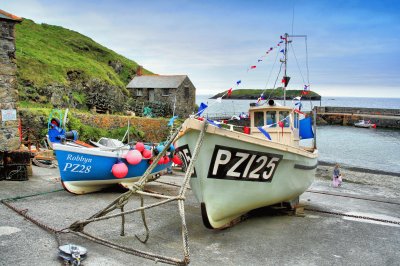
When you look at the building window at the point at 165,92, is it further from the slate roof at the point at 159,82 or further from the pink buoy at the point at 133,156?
the pink buoy at the point at 133,156

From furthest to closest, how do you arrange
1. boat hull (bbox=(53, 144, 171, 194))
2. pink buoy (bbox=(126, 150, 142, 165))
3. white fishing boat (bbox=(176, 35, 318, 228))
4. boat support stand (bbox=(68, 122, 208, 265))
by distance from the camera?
pink buoy (bbox=(126, 150, 142, 165)) < boat hull (bbox=(53, 144, 171, 194)) < white fishing boat (bbox=(176, 35, 318, 228)) < boat support stand (bbox=(68, 122, 208, 265))

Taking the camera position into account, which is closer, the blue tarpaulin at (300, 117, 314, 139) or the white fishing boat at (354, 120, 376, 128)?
the blue tarpaulin at (300, 117, 314, 139)

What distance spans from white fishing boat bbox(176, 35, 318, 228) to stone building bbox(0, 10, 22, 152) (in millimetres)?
7757

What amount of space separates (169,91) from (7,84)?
100.0ft

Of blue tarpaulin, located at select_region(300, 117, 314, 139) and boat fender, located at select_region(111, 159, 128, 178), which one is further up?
blue tarpaulin, located at select_region(300, 117, 314, 139)

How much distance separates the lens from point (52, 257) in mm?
5957

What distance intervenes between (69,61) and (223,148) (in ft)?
117

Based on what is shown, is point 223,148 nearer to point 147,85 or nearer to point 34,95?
point 34,95

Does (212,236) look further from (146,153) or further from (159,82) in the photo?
(159,82)

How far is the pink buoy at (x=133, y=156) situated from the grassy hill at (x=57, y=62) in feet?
70.2

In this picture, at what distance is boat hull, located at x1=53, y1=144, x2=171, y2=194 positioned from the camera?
10.0 meters

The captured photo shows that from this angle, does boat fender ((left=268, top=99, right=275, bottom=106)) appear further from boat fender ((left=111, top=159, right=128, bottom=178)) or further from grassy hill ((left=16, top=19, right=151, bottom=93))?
grassy hill ((left=16, top=19, right=151, bottom=93))

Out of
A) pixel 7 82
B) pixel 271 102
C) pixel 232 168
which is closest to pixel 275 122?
pixel 271 102

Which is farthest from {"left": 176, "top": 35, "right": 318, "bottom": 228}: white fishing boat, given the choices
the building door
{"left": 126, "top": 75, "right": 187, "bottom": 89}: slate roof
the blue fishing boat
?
the building door
